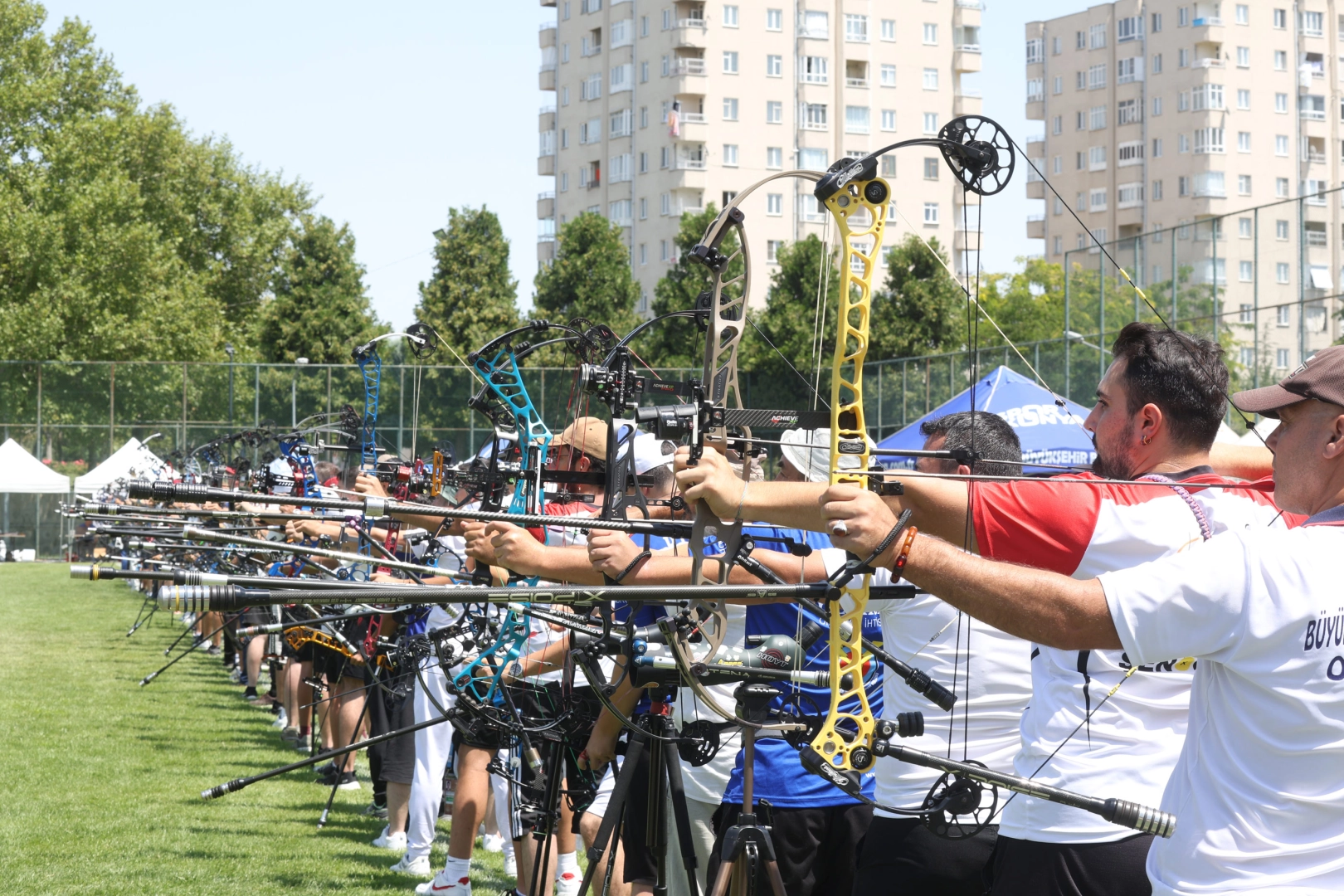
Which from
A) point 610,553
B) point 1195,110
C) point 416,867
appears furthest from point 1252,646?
point 1195,110

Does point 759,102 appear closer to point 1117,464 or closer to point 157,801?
point 157,801

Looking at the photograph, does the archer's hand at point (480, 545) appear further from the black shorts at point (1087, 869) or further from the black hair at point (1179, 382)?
the black hair at point (1179, 382)

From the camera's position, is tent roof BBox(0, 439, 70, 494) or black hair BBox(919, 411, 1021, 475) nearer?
black hair BBox(919, 411, 1021, 475)

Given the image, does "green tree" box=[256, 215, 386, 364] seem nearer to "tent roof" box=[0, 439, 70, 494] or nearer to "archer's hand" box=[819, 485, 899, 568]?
"tent roof" box=[0, 439, 70, 494]

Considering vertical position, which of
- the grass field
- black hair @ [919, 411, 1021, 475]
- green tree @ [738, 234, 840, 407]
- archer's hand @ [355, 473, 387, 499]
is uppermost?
green tree @ [738, 234, 840, 407]

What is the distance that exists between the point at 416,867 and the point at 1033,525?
4786mm

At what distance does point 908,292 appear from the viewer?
110 ft

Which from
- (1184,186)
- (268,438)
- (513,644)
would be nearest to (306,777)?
(268,438)

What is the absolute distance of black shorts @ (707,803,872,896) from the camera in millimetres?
3959

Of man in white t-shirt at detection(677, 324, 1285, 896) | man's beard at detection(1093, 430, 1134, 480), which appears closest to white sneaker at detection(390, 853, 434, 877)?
man in white t-shirt at detection(677, 324, 1285, 896)

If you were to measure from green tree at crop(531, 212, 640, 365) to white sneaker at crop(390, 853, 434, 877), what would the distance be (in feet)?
96.8

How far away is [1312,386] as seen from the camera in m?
2.18

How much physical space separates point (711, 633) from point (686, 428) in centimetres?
86

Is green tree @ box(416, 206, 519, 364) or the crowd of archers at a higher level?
green tree @ box(416, 206, 519, 364)
